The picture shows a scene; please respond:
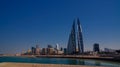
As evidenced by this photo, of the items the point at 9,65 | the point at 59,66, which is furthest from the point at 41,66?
the point at 9,65

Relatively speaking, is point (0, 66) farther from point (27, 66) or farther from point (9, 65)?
point (27, 66)

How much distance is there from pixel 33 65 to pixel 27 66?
117 centimetres

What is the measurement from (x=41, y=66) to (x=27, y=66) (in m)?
2.57

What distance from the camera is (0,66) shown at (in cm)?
3192

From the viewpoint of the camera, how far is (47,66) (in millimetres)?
30609

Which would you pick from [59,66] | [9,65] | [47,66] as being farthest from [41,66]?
[9,65]

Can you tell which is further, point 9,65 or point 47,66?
point 9,65

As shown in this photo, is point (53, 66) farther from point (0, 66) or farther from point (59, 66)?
point (0, 66)

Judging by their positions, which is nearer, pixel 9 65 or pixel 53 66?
pixel 53 66

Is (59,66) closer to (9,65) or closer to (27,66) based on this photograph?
(27,66)

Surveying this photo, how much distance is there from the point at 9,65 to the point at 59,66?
9.93 meters

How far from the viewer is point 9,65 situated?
32719 millimetres

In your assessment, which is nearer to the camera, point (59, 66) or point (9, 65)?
point (59, 66)

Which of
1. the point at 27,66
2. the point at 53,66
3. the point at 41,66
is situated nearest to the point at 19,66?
the point at 27,66
